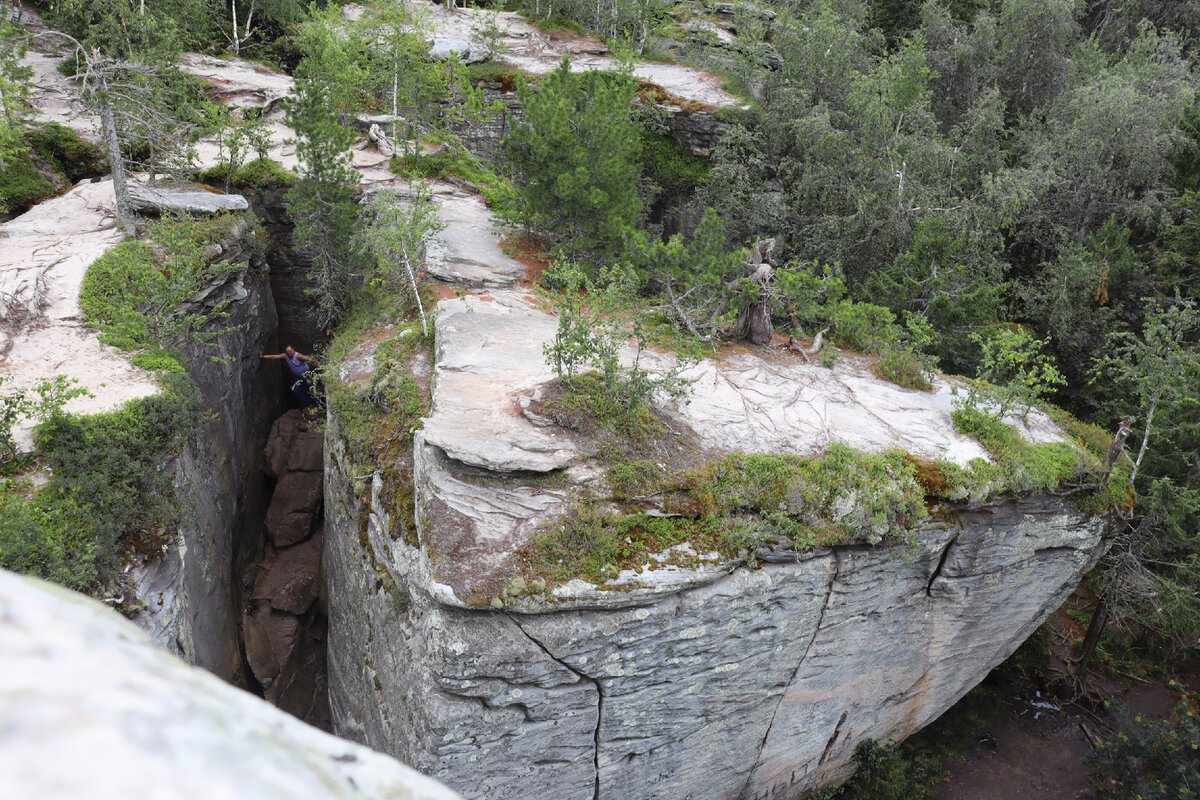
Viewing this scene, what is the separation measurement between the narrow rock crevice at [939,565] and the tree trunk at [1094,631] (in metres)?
6.73

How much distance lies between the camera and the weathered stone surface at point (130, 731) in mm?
1430

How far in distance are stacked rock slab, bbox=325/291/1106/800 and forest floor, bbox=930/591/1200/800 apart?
1.89 metres

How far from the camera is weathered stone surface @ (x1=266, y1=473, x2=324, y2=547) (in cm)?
1611

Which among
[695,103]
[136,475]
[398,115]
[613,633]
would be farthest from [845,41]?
[136,475]

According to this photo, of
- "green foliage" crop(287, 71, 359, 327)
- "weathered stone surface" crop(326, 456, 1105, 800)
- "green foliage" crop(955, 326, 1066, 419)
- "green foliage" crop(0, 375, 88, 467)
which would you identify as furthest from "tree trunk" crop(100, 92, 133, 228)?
"green foliage" crop(955, 326, 1066, 419)

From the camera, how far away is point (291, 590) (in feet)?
49.2

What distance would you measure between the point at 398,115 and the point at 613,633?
20163 millimetres

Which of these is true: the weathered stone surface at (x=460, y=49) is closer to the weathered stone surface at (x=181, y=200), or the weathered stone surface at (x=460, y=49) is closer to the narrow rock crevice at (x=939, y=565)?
the weathered stone surface at (x=181, y=200)

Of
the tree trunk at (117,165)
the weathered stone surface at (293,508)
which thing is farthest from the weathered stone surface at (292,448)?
the tree trunk at (117,165)

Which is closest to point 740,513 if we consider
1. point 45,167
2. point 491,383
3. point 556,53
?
point 491,383

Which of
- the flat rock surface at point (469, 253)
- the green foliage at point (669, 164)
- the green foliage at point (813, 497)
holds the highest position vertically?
the green foliage at point (669, 164)

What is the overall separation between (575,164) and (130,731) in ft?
46.8

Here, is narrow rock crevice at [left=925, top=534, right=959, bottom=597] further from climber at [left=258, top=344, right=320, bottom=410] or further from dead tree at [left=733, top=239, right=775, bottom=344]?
climber at [left=258, top=344, right=320, bottom=410]

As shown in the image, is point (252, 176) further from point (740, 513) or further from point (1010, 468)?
point (1010, 468)
